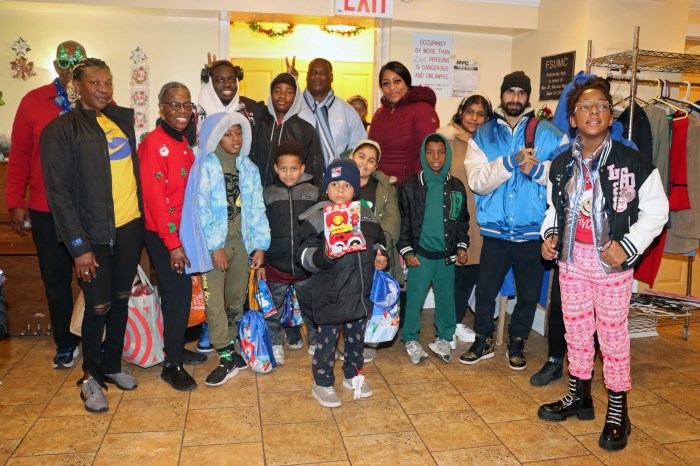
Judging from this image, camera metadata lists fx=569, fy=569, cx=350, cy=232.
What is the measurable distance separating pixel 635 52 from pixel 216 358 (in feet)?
10.2

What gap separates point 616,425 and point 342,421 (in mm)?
1218

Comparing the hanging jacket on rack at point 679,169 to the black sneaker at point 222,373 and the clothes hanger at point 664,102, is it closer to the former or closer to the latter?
the clothes hanger at point 664,102

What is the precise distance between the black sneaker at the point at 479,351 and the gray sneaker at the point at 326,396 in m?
0.92

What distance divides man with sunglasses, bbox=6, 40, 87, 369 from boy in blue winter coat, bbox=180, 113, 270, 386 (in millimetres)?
816

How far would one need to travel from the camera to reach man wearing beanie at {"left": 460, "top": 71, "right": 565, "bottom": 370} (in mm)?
3096

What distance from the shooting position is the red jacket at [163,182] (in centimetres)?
281

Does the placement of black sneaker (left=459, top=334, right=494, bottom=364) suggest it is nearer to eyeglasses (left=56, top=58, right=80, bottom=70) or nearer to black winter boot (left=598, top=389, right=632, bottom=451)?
black winter boot (left=598, top=389, right=632, bottom=451)

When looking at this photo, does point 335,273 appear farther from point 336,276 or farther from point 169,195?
point 169,195

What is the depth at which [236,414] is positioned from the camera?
274 cm

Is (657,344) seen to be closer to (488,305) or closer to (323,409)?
(488,305)

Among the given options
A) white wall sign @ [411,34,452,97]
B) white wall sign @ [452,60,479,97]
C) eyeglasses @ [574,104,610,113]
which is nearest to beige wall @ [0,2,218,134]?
white wall sign @ [411,34,452,97]

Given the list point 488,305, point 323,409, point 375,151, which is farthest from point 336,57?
point 323,409

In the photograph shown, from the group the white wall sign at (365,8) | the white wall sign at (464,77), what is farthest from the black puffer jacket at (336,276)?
the white wall sign at (464,77)

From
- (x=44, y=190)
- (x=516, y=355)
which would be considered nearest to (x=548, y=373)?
(x=516, y=355)
